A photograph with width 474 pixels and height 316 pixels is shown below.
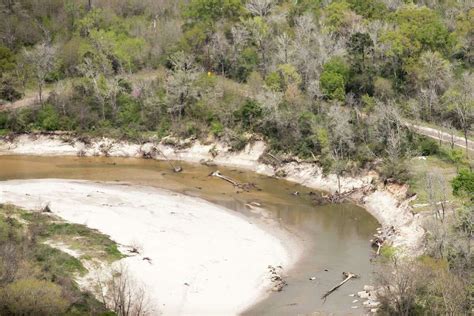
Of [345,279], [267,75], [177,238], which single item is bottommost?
[177,238]

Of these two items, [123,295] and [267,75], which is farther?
[267,75]

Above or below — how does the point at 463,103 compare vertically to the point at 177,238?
above

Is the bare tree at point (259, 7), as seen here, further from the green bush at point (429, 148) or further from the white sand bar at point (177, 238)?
the white sand bar at point (177, 238)

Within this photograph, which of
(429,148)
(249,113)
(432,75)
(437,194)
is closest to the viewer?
(437,194)

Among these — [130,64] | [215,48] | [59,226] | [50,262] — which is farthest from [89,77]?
[50,262]

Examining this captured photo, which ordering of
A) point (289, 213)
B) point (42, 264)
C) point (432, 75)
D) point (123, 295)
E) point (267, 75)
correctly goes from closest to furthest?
1. point (123, 295)
2. point (42, 264)
3. point (289, 213)
4. point (432, 75)
5. point (267, 75)

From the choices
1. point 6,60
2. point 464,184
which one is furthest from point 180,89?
point 464,184

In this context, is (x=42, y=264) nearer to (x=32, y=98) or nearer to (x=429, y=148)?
(x=429, y=148)

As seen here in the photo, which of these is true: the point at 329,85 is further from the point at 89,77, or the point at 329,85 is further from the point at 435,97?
the point at 89,77
